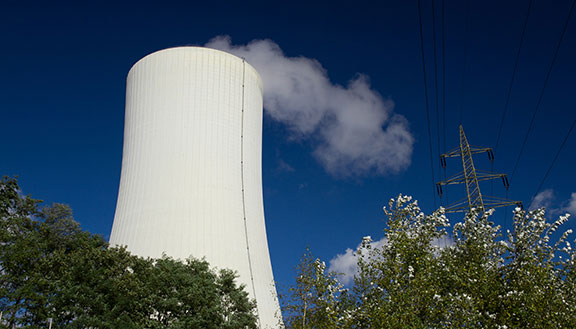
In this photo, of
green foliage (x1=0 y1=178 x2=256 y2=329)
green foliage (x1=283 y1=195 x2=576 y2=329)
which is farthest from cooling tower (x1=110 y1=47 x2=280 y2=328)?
green foliage (x1=283 y1=195 x2=576 y2=329)

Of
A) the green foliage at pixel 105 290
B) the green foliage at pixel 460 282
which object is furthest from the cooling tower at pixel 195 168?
the green foliage at pixel 460 282

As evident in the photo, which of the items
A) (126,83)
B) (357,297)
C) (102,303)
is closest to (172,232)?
(102,303)

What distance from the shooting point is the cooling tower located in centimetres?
1589

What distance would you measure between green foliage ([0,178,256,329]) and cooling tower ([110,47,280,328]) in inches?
63.9

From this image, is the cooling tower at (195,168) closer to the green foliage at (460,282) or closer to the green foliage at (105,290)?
the green foliage at (105,290)

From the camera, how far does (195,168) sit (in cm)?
1650

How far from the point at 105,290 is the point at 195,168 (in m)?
4.88

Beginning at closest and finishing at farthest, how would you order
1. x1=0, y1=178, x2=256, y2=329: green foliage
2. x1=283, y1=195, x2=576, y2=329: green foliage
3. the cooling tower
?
x1=283, y1=195, x2=576, y2=329: green foliage
x1=0, y1=178, x2=256, y2=329: green foliage
the cooling tower

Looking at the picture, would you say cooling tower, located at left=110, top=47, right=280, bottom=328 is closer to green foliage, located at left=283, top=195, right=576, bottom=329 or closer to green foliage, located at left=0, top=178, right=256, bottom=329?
green foliage, located at left=0, top=178, right=256, bottom=329

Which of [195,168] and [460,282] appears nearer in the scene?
[460,282]

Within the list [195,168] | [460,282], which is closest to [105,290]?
[195,168]

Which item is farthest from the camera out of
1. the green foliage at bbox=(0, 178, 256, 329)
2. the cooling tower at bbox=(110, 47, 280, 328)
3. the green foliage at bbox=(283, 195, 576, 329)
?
the cooling tower at bbox=(110, 47, 280, 328)

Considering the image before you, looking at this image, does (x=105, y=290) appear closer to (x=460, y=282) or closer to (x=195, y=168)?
(x=195, y=168)

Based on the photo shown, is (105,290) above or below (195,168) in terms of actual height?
below
